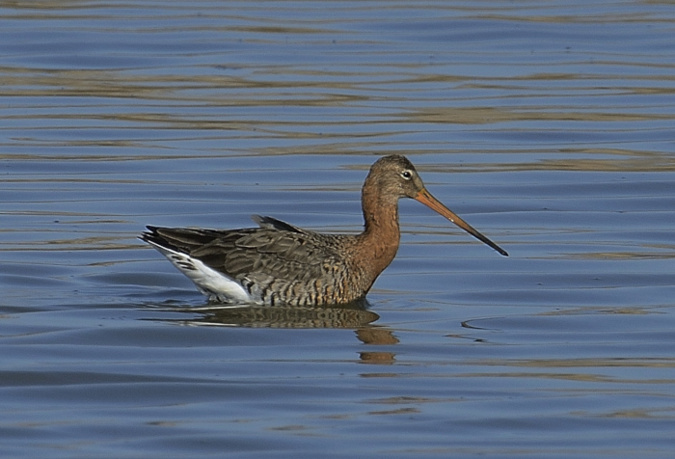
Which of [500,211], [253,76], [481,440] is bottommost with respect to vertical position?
[481,440]

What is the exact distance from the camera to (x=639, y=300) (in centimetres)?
1252

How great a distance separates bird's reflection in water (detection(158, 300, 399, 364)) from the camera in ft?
38.2

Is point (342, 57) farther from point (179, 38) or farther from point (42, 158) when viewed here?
point (42, 158)

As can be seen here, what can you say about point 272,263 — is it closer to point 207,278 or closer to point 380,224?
point 207,278

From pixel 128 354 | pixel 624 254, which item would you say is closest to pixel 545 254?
pixel 624 254

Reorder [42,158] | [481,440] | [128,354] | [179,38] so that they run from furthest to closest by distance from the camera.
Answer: [179,38]
[42,158]
[128,354]
[481,440]

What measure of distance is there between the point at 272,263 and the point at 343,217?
3255 mm

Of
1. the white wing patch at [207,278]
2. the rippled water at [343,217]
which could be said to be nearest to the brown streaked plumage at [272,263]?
the white wing patch at [207,278]

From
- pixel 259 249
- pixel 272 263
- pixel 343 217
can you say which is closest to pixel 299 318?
pixel 272 263

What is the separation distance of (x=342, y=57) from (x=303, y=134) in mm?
4467

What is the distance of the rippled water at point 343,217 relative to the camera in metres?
9.34

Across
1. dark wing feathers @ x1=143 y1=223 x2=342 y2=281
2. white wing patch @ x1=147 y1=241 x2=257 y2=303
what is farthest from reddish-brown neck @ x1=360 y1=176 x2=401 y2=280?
white wing patch @ x1=147 y1=241 x2=257 y2=303

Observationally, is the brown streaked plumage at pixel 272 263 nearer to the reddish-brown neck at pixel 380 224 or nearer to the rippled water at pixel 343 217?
the reddish-brown neck at pixel 380 224

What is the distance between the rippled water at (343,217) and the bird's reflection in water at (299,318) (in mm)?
48
